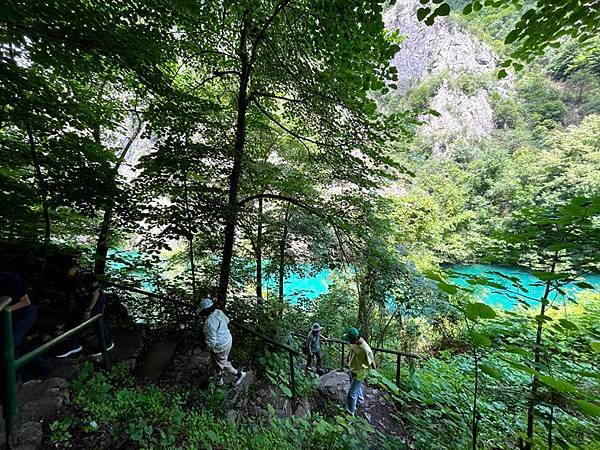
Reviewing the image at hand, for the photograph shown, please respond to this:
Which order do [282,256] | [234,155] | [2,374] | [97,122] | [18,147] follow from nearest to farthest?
[2,374] < [97,122] < [18,147] < [234,155] < [282,256]

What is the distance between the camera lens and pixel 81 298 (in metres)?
3.44

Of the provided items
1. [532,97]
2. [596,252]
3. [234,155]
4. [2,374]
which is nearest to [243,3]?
[234,155]

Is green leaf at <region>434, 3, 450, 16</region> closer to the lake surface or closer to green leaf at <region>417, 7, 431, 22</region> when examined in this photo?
green leaf at <region>417, 7, 431, 22</region>

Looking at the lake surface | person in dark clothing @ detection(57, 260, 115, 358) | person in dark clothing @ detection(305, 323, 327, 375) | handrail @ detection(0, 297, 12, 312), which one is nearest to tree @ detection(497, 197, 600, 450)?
the lake surface

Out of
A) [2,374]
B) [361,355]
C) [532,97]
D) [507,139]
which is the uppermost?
[532,97]

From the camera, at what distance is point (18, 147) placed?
3777 mm

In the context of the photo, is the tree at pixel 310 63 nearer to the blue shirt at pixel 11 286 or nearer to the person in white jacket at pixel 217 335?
the person in white jacket at pixel 217 335

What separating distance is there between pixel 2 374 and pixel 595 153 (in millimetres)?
30225

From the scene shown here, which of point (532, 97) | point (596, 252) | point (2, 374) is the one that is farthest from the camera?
point (532, 97)

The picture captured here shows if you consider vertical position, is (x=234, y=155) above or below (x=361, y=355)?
above

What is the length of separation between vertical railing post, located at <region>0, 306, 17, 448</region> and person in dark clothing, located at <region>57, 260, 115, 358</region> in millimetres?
2133

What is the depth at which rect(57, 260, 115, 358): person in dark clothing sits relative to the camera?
341cm

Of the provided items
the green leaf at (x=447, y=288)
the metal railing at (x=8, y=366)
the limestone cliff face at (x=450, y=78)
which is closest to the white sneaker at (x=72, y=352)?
the metal railing at (x=8, y=366)

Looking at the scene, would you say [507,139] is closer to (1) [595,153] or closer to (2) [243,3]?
(1) [595,153]
